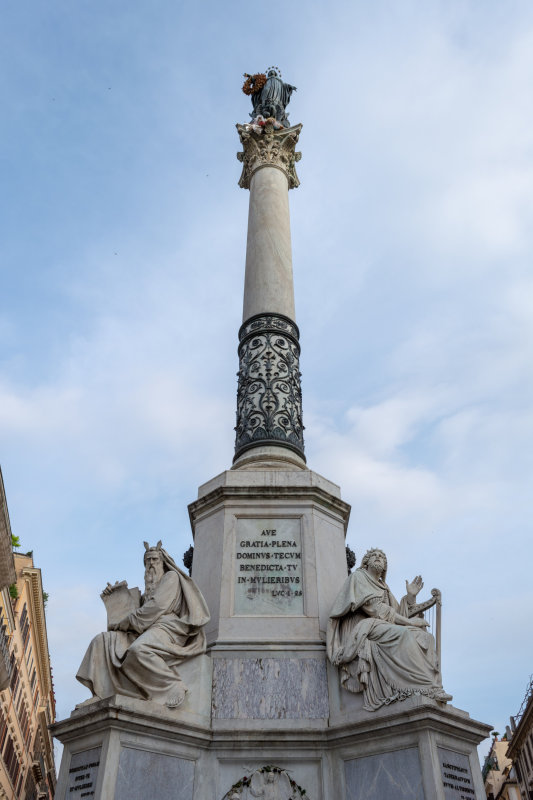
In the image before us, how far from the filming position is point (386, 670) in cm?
Result: 888

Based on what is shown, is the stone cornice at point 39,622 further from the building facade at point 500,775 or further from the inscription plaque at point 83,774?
the building facade at point 500,775

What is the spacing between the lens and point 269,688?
9594mm

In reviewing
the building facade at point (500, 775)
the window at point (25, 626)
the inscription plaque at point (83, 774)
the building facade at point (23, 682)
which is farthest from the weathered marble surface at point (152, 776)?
the building facade at point (500, 775)

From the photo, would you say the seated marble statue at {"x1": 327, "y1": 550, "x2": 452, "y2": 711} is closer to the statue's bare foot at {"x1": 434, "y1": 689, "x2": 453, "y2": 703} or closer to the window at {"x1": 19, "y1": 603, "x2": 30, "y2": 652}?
the statue's bare foot at {"x1": 434, "y1": 689, "x2": 453, "y2": 703}

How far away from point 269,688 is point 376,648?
1564 millimetres

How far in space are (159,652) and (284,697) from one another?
1.77 metres

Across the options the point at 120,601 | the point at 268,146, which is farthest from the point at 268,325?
the point at 120,601

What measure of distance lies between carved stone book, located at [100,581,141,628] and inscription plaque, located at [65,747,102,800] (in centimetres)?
179

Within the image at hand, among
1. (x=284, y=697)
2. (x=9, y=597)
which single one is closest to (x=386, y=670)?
(x=284, y=697)

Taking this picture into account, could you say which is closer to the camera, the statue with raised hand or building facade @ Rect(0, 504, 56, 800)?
the statue with raised hand

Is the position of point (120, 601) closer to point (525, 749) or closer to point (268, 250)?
point (268, 250)

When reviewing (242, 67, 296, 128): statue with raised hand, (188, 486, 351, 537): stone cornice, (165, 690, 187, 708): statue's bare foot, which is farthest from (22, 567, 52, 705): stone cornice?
(165, 690, 187, 708): statue's bare foot

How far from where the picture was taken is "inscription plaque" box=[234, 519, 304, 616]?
10492 mm

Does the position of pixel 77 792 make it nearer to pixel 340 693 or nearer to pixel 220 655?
pixel 220 655
